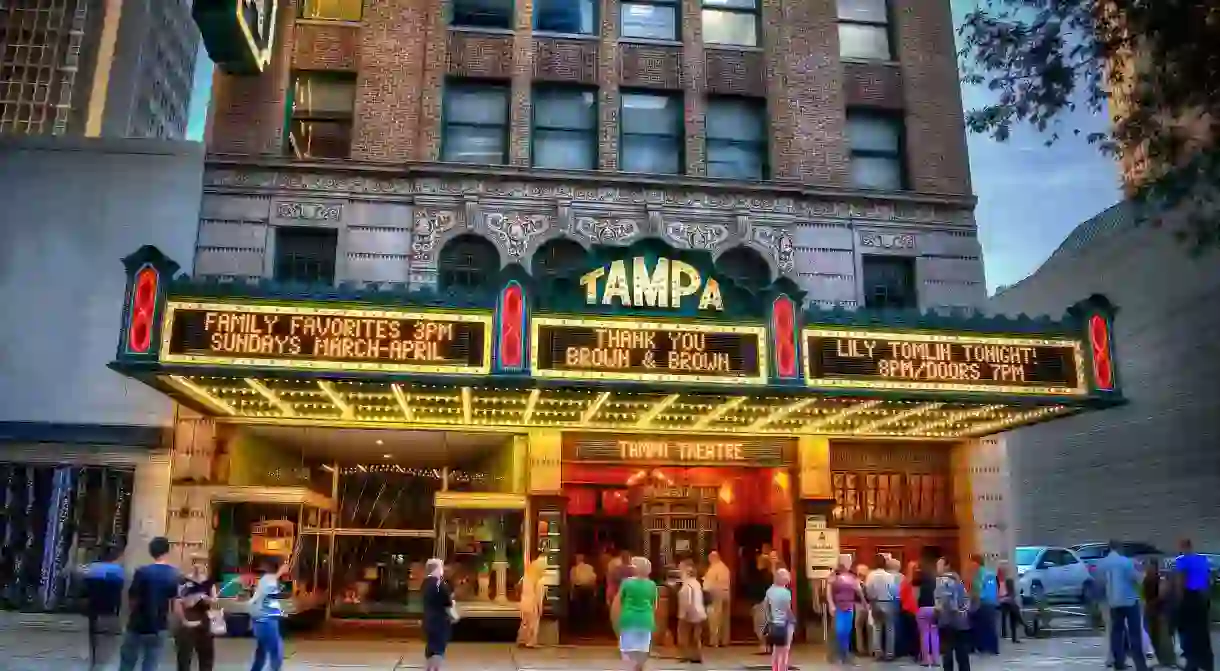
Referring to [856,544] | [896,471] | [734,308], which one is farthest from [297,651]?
[896,471]

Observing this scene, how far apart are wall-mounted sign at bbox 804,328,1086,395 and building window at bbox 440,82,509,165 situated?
30.3 ft

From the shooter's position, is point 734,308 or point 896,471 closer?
point 734,308

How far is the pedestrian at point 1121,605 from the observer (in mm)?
14507

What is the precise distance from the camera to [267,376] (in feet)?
47.0

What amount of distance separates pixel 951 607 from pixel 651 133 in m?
12.9

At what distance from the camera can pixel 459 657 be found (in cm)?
1628

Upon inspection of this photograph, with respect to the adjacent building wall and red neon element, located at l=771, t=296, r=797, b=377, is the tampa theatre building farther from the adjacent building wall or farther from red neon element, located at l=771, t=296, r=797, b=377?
the adjacent building wall

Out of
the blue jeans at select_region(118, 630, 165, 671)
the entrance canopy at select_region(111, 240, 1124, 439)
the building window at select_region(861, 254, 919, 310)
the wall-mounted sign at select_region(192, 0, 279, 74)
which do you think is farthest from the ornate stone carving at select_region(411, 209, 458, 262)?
the blue jeans at select_region(118, 630, 165, 671)

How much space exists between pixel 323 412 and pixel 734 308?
346 inches

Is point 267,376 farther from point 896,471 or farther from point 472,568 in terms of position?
point 896,471

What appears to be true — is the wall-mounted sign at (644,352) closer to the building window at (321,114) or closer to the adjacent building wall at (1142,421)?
the building window at (321,114)

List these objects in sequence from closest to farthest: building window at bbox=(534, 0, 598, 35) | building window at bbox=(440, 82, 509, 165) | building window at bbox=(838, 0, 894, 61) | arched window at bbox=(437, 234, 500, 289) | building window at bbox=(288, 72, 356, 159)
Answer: arched window at bbox=(437, 234, 500, 289) < building window at bbox=(288, 72, 356, 159) < building window at bbox=(440, 82, 509, 165) < building window at bbox=(534, 0, 598, 35) < building window at bbox=(838, 0, 894, 61)

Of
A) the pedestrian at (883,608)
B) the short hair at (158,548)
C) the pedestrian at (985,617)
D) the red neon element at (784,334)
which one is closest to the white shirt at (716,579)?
the pedestrian at (883,608)

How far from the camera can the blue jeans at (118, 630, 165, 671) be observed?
1037cm
